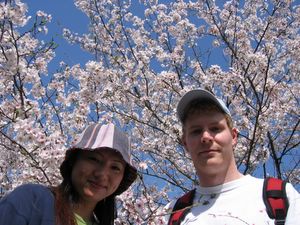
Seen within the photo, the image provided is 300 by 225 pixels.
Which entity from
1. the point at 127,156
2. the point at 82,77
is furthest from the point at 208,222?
the point at 82,77

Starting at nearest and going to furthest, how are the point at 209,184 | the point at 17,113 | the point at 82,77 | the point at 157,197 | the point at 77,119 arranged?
1. the point at 209,184
2. the point at 17,113
3. the point at 77,119
4. the point at 82,77
5. the point at 157,197

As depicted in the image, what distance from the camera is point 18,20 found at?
4266 mm

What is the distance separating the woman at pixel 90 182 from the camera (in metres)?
1.93

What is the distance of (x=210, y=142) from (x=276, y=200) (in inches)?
17.8

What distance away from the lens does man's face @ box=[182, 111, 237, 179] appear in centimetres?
231

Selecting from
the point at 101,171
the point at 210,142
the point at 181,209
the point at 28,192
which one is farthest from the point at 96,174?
the point at 210,142

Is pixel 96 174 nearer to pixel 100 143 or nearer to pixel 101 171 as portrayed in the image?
pixel 101 171

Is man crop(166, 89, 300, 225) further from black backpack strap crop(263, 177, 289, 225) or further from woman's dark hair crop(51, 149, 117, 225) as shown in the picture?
woman's dark hair crop(51, 149, 117, 225)

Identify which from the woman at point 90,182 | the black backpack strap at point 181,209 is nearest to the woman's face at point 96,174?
the woman at point 90,182

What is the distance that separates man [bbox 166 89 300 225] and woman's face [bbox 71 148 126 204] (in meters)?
0.43

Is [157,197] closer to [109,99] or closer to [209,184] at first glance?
[109,99]

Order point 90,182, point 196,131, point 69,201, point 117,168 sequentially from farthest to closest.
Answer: point 196,131 → point 117,168 → point 90,182 → point 69,201

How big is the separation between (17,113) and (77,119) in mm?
1313

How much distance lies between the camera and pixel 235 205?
2.21 metres
